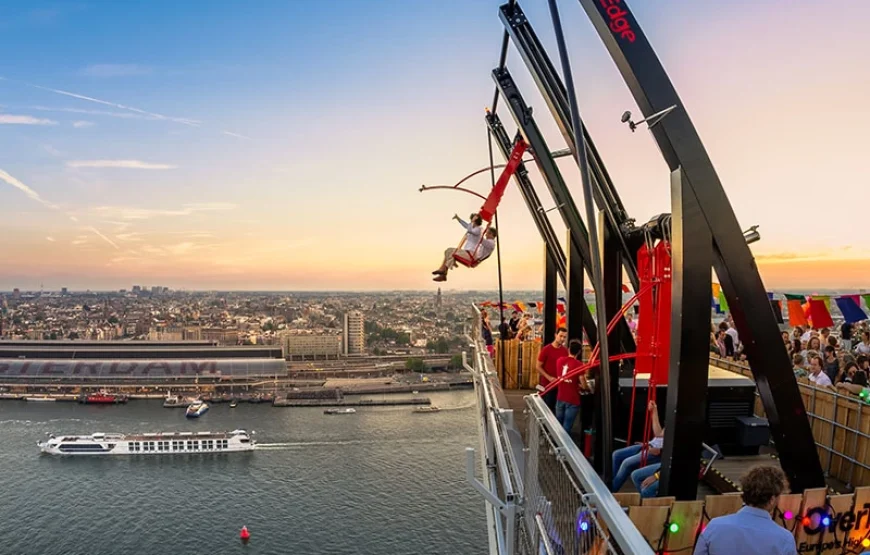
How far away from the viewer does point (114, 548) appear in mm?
21406

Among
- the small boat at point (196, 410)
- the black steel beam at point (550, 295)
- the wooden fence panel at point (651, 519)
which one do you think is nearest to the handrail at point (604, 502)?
the wooden fence panel at point (651, 519)

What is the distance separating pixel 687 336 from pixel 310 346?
71.8 meters

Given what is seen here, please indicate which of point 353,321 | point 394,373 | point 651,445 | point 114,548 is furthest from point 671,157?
point 353,321

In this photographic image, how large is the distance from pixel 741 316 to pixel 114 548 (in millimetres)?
24540

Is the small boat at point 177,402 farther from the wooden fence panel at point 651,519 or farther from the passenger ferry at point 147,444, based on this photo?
the wooden fence panel at point 651,519

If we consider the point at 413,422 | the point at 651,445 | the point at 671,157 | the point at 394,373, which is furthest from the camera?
the point at 394,373

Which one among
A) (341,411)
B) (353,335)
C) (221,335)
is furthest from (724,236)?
(221,335)

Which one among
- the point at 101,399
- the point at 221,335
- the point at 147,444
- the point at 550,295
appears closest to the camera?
the point at 550,295

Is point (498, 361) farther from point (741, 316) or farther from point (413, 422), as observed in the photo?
point (413, 422)

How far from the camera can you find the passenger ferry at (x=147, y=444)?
3194 cm

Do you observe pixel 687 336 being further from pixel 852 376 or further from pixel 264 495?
pixel 264 495

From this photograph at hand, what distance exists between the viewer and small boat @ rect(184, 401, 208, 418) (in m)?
43.2

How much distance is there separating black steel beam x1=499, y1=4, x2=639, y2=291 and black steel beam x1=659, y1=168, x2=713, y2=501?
1.68 meters

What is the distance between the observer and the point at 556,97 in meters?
4.63
